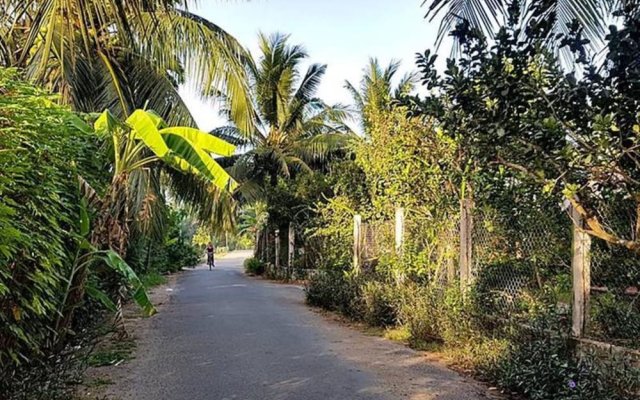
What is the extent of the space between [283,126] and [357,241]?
41.2ft

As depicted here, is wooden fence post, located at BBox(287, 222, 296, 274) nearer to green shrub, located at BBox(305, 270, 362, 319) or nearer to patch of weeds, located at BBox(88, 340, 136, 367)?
green shrub, located at BBox(305, 270, 362, 319)

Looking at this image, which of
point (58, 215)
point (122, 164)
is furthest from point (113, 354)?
point (58, 215)

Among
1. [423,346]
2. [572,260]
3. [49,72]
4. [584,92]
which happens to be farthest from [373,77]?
[584,92]

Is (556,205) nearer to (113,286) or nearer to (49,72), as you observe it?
(113,286)

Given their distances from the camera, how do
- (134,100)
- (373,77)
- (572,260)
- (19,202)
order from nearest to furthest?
(19,202) → (572,260) → (134,100) → (373,77)

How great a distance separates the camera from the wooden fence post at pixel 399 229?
10.8 m

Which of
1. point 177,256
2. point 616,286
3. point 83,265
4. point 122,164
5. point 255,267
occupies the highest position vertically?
point 122,164

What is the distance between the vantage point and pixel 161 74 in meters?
12.5

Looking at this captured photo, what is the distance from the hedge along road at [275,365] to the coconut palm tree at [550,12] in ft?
12.1

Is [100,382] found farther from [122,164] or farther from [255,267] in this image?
[255,267]

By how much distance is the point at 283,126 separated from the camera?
25188 mm

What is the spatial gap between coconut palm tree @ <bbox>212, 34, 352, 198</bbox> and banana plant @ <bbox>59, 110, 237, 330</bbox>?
1670 cm

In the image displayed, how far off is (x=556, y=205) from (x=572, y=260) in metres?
0.67

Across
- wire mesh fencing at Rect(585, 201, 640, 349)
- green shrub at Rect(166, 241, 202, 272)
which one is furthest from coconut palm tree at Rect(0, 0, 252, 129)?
green shrub at Rect(166, 241, 202, 272)
